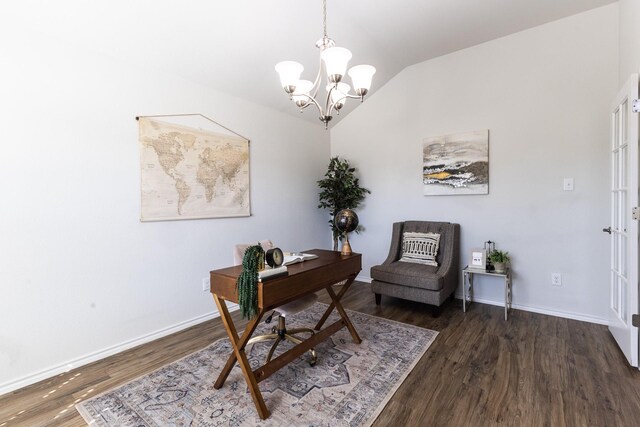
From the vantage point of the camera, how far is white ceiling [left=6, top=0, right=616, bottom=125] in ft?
6.82

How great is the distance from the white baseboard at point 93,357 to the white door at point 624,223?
11.4ft

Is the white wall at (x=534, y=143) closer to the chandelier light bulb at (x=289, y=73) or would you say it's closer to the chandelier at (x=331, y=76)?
the chandelier at (x=331, y=76)

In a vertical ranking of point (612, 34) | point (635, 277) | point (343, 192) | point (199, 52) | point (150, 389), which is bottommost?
point (150, 389)

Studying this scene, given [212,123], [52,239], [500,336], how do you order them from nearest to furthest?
[52,239] → [500,336] → [212,123]

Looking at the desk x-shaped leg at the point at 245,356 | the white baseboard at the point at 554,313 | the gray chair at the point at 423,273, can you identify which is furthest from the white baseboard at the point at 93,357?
the white baseboard at the point at 554,313

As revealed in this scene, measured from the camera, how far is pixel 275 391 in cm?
188

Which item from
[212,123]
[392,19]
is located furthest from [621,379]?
[212,123]

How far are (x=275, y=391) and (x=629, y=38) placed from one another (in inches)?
146

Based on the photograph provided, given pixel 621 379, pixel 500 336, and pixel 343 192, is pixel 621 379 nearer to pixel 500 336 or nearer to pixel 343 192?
pixel 500 336

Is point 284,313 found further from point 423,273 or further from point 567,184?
point 567,184

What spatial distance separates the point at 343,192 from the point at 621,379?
3132mm

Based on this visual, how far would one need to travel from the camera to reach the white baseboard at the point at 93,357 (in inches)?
76.7

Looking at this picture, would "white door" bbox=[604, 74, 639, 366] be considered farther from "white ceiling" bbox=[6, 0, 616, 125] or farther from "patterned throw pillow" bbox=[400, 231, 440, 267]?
"patterned throw pillow" bbox=[400, 231, 440, 267]

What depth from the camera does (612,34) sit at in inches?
107
